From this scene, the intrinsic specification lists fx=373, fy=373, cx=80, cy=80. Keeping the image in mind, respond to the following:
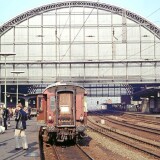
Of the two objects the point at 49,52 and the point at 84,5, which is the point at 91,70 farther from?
the point at 84,5

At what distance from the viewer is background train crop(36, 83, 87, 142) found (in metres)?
20.9

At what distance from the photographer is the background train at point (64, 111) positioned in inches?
824

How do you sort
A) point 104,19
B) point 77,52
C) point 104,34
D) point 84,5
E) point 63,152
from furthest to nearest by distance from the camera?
1. point 84,5
2. point 104,19
3. point 104,34
4. point 77,52
5. point 63,152

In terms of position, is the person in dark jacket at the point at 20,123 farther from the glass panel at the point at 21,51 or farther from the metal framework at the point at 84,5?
the metal framework at the point at 84,5

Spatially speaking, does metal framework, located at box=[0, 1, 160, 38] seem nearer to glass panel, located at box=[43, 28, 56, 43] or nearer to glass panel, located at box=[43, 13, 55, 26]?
glass panel, located at box=[43, 13, 55, 26]

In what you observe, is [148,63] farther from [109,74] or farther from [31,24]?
[31,24]

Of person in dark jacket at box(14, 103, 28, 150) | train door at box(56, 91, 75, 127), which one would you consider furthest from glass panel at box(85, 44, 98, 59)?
person in dark jacket at box(14, 103, 28, 150)

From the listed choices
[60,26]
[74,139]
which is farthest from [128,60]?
[74,139]

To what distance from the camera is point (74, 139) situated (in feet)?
74.2

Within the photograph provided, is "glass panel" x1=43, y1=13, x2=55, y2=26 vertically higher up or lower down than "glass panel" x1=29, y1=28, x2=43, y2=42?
higher up

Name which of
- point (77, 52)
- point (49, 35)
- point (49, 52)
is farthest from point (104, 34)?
point (49, 52)

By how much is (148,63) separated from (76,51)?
12569 mm

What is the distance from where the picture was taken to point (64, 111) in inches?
843

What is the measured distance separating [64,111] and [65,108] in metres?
0.18
